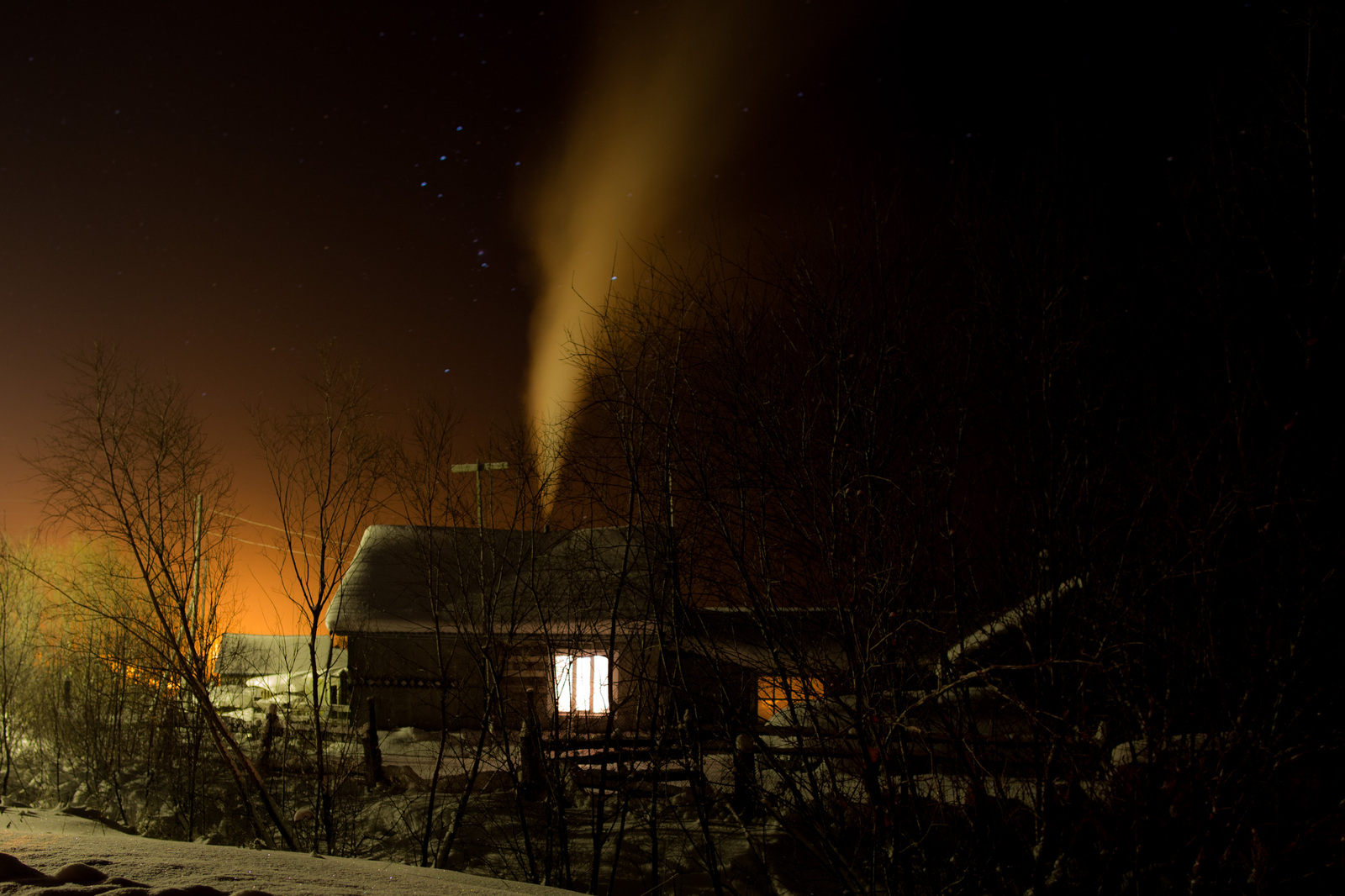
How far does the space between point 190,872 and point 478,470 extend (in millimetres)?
5422

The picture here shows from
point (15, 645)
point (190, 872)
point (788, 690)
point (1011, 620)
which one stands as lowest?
point (15, 645)

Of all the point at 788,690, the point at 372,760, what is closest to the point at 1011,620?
the point at 788,690

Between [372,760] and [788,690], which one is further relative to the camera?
[372,760]

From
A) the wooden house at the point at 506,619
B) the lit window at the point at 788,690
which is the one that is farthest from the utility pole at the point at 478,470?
Result: the lit window at the point at 788,690

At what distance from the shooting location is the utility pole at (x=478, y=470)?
8.55 m

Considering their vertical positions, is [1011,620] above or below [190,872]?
above

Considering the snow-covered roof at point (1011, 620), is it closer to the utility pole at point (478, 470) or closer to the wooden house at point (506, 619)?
the wooden house at point (506, 619)

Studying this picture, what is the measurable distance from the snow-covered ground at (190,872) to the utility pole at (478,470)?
4.38 metres

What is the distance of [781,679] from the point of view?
15.9 feet

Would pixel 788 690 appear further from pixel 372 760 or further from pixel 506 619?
pixel 372 760

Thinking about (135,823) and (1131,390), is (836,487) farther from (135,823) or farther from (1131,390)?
(135,823)

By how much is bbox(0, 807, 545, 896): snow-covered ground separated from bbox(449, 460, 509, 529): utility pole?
14.4 feet

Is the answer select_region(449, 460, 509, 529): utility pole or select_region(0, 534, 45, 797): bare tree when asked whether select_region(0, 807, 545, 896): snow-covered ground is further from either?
Answer: select_region(0, 534, 45, 797): bare tree

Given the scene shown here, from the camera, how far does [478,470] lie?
8766mm
